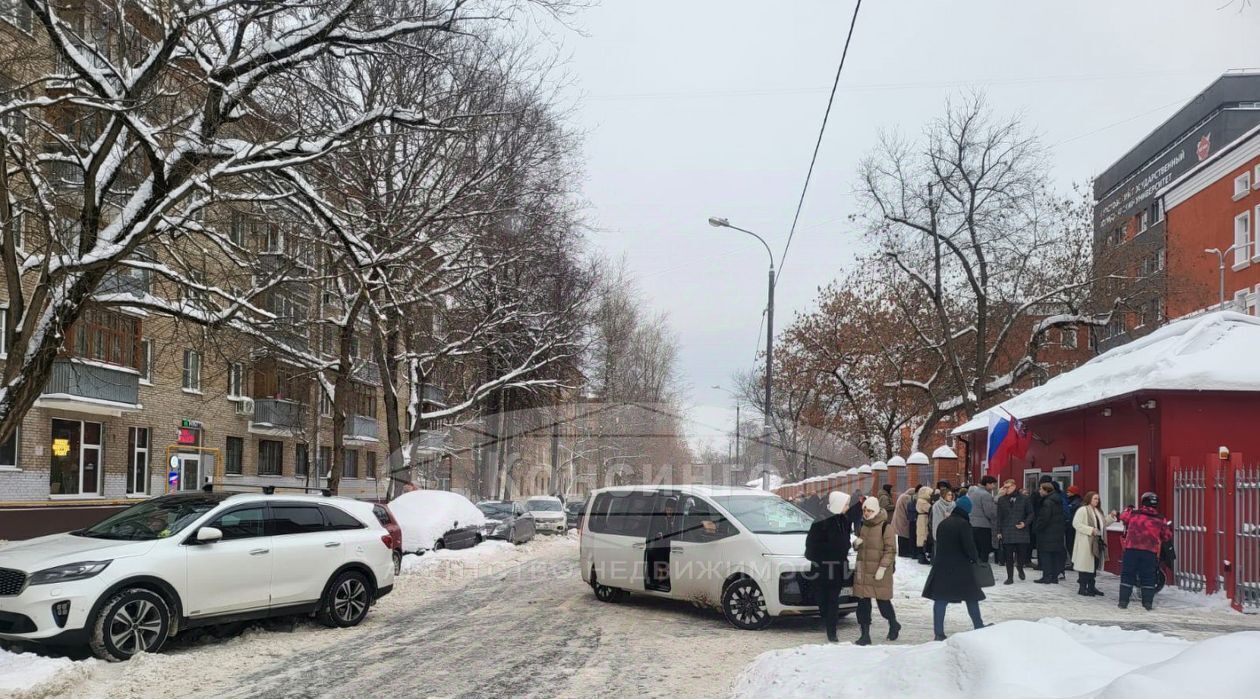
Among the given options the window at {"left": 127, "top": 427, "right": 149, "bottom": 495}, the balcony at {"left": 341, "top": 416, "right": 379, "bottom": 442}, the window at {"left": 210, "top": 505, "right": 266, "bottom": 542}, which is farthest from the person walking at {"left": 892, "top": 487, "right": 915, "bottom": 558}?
the balcony at {"left": 341, "top": 416, "right": 379, "bottom": 442}

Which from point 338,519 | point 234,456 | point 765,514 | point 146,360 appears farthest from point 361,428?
point 765,514

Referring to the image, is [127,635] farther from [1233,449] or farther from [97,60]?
[1233,449]

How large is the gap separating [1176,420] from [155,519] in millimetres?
14827

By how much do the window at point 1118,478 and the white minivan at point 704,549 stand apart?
7636 millimetres

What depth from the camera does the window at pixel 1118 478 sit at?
17.1 meters

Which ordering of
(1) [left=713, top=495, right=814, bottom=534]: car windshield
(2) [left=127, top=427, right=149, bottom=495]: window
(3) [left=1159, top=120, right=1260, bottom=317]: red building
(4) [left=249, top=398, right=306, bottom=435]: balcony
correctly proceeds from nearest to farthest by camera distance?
(1) [left=713, top=495, right=814, bottom=534]: car windshield → (2) [left=127, top=427, right=149, bottom=495]: window → (3) [left=1159, top=120, right=1260, bottom=317]: red building → (4) [left=249, top=398, right=306, bottom=435]: balcony

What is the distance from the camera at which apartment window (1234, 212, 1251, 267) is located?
127ft

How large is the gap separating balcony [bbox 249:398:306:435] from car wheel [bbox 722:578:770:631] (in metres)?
30.1

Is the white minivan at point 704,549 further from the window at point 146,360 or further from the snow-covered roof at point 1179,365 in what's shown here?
the window at point 146,360

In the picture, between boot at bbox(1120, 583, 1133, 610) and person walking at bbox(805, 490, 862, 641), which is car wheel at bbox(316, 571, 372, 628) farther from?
boot at bbox(1120, 583, 1133, 610)

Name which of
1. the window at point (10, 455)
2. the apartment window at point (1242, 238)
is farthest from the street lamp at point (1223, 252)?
the window at point (10, 455)

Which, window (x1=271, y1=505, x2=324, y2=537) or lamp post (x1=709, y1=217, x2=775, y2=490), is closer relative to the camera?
window (x1=271, y1=505, x2=324, y2=537)

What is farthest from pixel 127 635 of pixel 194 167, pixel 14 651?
pixel 194 167

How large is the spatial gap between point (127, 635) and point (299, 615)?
2708mm
